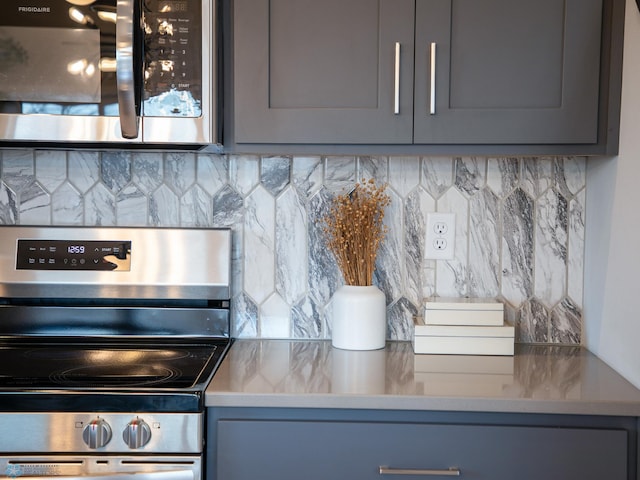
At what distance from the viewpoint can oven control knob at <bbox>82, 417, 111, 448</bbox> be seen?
4.08ft

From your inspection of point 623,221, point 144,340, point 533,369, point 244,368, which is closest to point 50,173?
point 144,340

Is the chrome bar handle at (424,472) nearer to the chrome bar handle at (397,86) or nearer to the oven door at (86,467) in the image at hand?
the oven door at (86,467)

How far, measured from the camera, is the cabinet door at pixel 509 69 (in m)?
1.48


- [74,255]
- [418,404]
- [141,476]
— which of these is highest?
[74,255]

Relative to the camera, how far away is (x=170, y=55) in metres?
1.47

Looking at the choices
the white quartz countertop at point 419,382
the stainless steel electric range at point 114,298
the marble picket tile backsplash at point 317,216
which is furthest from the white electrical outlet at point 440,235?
the stainless steel electric range at point 114,298

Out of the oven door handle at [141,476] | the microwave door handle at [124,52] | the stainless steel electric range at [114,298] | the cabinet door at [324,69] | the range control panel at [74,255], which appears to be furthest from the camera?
the range control panel at [74,255]

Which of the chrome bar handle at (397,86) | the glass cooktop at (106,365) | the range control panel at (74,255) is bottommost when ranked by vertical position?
the glass cooktop at (106,365)

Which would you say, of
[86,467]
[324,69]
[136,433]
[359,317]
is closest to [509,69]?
[324,69]

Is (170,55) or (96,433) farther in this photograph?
(170,55)

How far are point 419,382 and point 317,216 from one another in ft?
2.04

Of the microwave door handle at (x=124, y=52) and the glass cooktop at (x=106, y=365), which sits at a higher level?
the microwave door handle at (x=124, y=52)

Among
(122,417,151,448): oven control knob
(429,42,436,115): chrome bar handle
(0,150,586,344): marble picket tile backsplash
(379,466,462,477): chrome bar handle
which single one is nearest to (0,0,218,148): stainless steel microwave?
(0,150,586,344): marble picket tile backsplash

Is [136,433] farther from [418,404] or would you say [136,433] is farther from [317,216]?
[317,216]
